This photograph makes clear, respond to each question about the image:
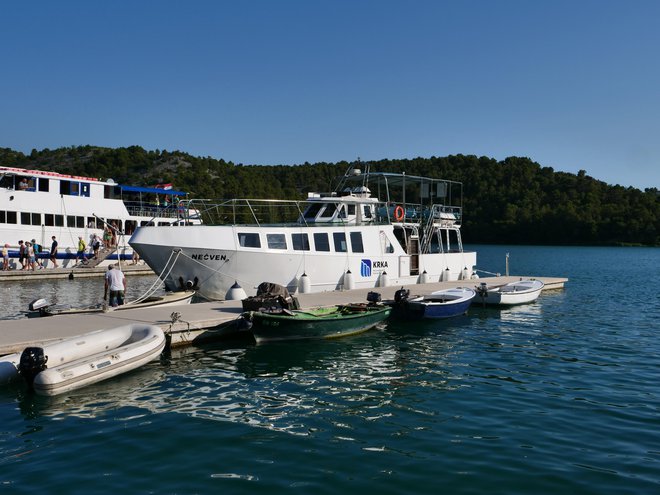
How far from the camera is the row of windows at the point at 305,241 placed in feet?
64.5

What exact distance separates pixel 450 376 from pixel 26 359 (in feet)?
28.3

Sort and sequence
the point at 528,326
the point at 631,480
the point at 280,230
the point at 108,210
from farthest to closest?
1. the point at 108,210
2. the point at 280,230
3. the point at 528,326
4. the point at 631,480

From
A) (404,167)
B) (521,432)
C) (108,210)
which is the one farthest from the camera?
(404,167)

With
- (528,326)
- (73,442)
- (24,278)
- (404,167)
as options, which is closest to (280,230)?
(528,326)

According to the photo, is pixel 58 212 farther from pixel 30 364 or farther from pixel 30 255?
pixel 30 364

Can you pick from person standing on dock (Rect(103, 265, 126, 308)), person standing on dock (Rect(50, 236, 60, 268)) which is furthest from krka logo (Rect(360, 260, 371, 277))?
person standing on dock (Rect(50, 236, 60, 268))

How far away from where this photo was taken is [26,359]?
10.0 m

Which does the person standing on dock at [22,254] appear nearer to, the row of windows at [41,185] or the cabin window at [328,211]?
the row of windows at [41,185]

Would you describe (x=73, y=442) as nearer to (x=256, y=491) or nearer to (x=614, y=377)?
(x=256, y=491)

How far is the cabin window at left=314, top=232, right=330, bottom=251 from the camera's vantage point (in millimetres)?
21469

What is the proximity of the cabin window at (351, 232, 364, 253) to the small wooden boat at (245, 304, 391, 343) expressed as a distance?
608cm

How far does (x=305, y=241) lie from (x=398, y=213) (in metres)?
5.66

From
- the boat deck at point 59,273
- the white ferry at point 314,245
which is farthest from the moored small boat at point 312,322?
the boat deck at point 59,273

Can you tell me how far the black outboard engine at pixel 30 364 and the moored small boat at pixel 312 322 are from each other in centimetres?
523
